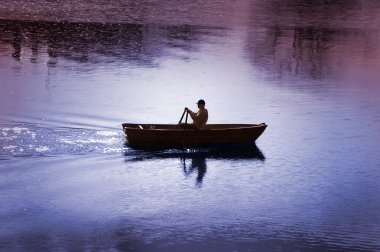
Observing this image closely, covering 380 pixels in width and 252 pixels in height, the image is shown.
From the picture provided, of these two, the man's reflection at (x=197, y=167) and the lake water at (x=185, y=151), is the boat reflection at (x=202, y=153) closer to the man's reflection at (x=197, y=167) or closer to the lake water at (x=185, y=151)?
the lake water at (x=185, y=151)

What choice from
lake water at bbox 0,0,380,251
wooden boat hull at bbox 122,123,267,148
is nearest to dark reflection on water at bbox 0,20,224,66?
lake water at bbox 0,0,380,251

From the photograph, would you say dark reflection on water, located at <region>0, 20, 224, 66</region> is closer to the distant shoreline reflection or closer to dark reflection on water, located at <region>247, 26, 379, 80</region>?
dark reflection on water, located at <region>247, 26, 379, 80</region>

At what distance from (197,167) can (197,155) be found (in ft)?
3.83

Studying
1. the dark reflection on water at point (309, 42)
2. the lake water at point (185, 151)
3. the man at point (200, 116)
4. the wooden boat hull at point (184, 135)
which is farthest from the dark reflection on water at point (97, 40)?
the man at point (200, 116)

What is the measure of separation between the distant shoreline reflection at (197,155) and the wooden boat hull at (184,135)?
22cm

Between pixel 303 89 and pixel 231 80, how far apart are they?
3.61 meters

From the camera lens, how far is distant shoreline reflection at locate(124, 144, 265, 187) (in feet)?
77.9

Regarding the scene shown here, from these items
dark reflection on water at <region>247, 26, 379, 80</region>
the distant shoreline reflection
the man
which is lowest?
the distant shoreline reflection

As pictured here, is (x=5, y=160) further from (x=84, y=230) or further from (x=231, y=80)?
(x=231, y=80)

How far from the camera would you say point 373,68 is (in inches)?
1689

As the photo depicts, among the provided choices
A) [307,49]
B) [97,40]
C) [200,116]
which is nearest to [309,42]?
[307,49]

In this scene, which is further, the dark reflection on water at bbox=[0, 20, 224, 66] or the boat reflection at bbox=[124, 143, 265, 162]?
the dark reflection on water at bbox=[0, 20, 224, 66]

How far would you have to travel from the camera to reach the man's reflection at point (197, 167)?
22845 millimetres

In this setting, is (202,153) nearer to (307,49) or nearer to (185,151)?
(185,151)
